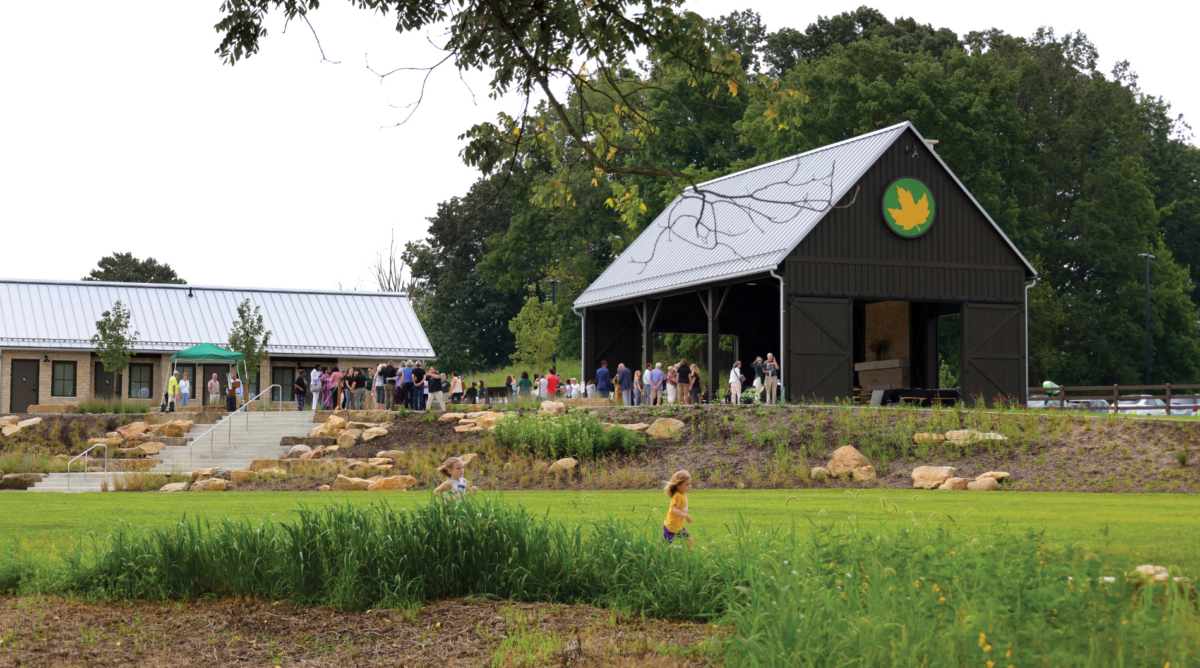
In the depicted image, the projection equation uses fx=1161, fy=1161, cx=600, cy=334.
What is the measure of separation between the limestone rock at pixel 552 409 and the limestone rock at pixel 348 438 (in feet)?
13.4

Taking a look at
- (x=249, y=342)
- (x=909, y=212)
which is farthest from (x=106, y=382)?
(x=909, y=212)

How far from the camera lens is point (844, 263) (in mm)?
30594

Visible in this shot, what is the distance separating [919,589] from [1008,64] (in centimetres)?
5222

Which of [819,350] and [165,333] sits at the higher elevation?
[165,333]

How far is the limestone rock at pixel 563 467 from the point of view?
20837 mm

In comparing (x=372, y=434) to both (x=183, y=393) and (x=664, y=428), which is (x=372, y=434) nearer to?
(x=664, y=428)

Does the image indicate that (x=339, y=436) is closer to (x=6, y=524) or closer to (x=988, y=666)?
(x=6, y=524)

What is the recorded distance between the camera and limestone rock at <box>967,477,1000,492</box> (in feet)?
57.6

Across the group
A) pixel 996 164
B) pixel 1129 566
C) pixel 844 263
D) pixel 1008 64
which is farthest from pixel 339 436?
pixel 1008 64

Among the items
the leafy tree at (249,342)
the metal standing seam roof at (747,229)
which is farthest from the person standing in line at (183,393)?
the metal standing seam roof at (747,229)

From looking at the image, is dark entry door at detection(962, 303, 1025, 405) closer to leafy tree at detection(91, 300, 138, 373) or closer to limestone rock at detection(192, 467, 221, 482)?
limestone rock at detection(192, 467, 221, 482)

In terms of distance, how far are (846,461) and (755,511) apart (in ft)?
19.9

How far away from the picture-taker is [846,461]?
19484 mm

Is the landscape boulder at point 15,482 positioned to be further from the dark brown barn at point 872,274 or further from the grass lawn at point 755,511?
the dark brown barn at point 872,274
